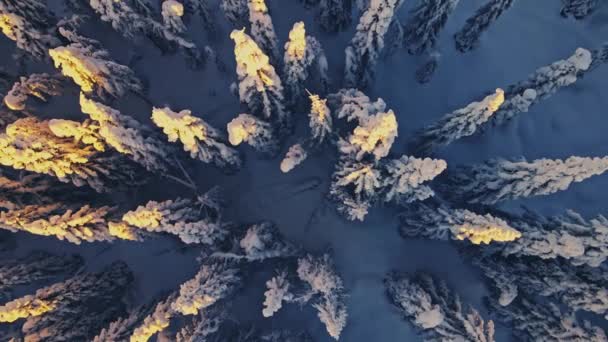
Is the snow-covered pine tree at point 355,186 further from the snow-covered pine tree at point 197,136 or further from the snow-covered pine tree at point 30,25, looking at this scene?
the snow-covered pine tree at point 30,25

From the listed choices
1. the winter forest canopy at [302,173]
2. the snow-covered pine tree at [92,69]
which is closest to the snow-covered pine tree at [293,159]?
the winter forest canopy at [302,173]

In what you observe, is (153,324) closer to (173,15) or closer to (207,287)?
(207,287)

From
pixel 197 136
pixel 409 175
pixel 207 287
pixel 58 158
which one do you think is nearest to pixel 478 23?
pixel 409 175

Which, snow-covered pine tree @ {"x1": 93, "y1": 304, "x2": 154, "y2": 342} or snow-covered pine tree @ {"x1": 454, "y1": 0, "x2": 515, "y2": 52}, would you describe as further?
snow-covered pine tree @ {"x1": 454, "y1": 0, "x2": 515, "y2": 52}

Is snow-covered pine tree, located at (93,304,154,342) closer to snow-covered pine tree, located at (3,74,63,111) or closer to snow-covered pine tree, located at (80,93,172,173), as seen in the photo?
snow-covered pine tree, located at (80,93,172,173)

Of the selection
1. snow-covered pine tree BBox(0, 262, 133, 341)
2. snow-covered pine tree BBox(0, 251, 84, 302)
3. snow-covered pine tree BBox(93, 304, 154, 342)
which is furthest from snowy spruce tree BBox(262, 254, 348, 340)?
snow-covered pine tree BBox(0, 251, 84, 302)

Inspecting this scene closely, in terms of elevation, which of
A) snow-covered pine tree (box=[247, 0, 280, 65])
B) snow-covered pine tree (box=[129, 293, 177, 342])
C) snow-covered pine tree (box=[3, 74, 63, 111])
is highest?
snow-covered pine tree (box=[247, 0, 280, 65])
